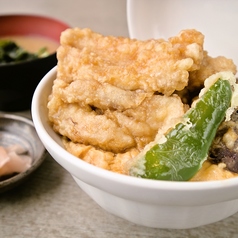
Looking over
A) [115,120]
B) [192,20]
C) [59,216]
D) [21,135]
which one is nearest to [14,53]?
[21,135]

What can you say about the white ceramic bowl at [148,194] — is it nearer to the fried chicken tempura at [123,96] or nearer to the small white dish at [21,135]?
the fried chicken tempura at [123,96]

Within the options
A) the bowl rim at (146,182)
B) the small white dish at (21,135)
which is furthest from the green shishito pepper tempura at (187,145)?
the small white dish at (21,135)

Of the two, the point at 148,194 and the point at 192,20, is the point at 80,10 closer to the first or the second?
the point at 192,20

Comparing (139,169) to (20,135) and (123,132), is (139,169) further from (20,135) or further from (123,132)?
(20,135)

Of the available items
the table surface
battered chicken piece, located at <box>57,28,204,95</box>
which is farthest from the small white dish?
battered chicken piece, located at <box>57,28,204,95</box>

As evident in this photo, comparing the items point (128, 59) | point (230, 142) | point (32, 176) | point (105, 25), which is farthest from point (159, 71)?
point (105, 25)
